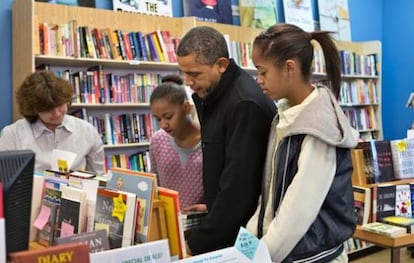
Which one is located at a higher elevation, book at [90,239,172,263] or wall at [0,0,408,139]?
wall at [0,0,408,139]

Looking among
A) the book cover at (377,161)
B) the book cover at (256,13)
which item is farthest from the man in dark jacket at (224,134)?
the book cover at (256,13)

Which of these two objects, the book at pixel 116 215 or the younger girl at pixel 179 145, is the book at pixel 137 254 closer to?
the book at pixel 116 215

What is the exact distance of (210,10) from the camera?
16.5 ft

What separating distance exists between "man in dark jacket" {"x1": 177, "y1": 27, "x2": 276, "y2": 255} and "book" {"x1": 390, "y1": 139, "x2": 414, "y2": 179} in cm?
142

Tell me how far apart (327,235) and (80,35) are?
112 inches

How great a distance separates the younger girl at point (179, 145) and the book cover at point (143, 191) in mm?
635

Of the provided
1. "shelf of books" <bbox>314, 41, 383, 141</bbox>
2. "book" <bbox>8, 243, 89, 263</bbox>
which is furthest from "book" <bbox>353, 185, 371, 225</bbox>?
"shelf of books" <bbox>314, 41, 383, 141</bbox>

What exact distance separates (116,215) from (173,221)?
0.17m

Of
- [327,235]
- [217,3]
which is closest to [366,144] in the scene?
[327,235]

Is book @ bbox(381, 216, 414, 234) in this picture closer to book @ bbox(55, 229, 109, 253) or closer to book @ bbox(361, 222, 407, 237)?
book @ bbox(361, 222, 407, 237)

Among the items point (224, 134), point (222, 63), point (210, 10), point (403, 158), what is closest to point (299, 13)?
point (210, 10)

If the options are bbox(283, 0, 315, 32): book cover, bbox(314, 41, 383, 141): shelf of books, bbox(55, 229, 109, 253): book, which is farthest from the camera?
bbox(314, 41, 383, 141): shelf of books

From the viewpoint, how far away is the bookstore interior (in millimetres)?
1211

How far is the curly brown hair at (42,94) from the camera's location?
2641 millimetres
